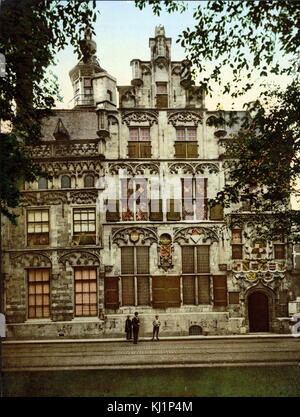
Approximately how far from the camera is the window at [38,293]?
7997 millimetres

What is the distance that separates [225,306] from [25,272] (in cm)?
398

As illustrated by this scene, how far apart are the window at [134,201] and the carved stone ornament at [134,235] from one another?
0.23 metres


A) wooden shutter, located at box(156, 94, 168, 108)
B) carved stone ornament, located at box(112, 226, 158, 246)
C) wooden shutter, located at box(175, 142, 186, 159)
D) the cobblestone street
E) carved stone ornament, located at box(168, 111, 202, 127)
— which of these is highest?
wooden shutter, located at box(156, 94, 168, 108)

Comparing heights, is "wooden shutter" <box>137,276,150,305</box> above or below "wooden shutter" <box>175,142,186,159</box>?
below

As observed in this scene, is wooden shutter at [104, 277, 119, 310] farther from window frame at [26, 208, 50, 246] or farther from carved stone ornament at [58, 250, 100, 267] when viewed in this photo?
window frame at [26, 208, 50, 246]

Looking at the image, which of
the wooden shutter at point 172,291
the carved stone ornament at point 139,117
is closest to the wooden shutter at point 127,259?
the wooden shutter at point 172,291

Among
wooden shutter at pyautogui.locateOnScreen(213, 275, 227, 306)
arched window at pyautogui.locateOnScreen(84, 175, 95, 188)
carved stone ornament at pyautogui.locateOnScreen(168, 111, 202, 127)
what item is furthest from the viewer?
carved stone ornament at pyautogui.locateOnScreen(168, 111, 202, 127)

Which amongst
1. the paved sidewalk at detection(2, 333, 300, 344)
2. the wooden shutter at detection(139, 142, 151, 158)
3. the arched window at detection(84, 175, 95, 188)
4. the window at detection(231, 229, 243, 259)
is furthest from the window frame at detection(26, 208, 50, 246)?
the window at detection(231, 229, 243, 259)

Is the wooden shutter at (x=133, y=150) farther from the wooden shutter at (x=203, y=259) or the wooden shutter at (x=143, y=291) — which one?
the wooden shutter at (x=143, y=291)

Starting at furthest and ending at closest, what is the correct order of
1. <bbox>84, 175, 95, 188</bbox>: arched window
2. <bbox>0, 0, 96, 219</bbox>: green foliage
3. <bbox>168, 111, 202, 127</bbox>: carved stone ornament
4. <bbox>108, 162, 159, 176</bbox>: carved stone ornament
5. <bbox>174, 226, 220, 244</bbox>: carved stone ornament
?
<bbox>168, 111, 202, 127</bbox>: carved stone ornament, <bbox>84, 175, 95, 188</bbox>: arched window, <bbox>174, 226, 220, 244</bbox>: carved stone ornament, <bbox>108, 162, 159, 176</bbox>: carved stone ornament, <bbox>0, 0, 96, 219</bbox>: green foliage

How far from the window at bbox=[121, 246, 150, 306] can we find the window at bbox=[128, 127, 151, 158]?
1.95 meters

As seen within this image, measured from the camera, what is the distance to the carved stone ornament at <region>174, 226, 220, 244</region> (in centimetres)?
849
